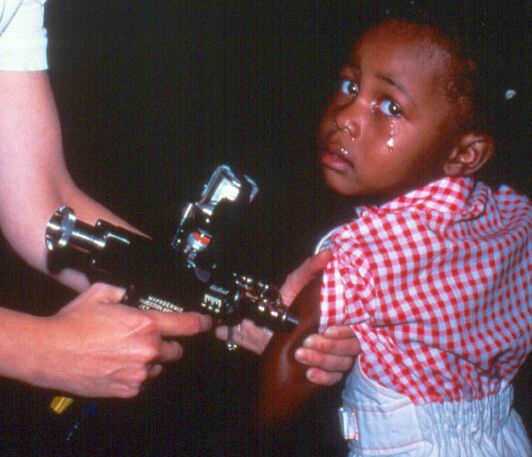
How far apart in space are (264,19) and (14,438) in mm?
1694

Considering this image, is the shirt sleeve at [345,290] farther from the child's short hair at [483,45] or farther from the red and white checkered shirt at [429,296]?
the child's short hair at [483,45]

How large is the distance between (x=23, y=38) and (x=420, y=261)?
958 mm

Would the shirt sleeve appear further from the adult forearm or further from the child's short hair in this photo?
the adult forearm

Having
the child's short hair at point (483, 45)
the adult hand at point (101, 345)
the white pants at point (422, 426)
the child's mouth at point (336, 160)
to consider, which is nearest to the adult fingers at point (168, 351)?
the adult hand at point (101, 345)

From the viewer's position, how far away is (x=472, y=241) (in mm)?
1103

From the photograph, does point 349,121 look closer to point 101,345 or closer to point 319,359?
point 319,359

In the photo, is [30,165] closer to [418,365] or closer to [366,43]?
[366,43]

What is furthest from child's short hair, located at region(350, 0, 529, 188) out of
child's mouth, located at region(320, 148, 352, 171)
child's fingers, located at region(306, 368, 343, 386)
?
child's fingers, located at region(306, 368, 343, 386)

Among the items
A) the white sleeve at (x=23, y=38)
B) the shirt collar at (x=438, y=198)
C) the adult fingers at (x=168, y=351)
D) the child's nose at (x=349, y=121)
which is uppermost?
the white sleeve at (x=23, y=38)

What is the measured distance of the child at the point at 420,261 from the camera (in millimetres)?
1057

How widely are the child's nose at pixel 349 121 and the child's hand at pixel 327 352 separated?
0.44 meters

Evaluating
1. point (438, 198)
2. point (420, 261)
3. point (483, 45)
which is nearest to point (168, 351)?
point (420, 261)

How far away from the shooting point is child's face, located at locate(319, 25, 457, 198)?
1072 millimetres

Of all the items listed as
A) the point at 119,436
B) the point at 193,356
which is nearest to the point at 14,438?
the point at 119,436
